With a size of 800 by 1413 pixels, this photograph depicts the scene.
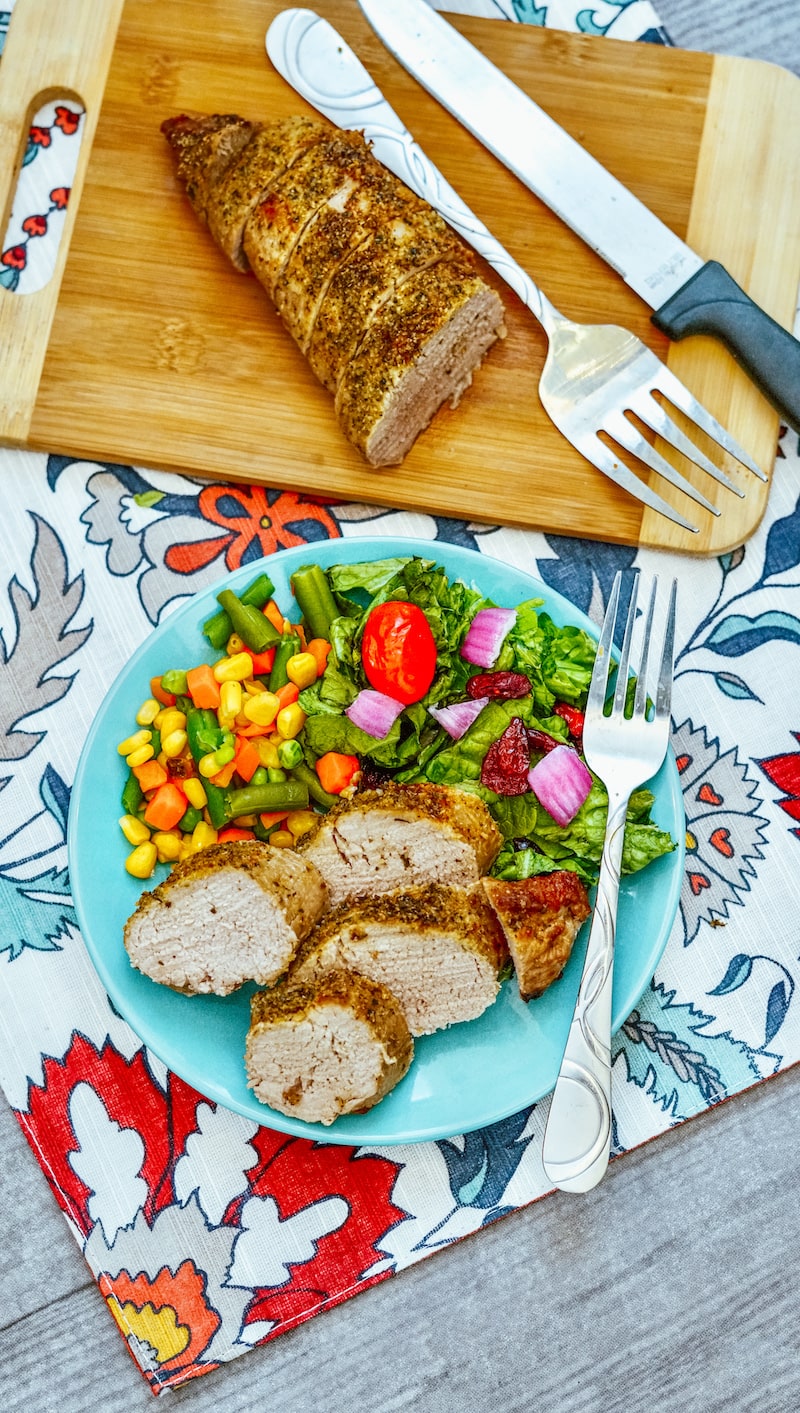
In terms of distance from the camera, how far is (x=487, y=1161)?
362 centimetres

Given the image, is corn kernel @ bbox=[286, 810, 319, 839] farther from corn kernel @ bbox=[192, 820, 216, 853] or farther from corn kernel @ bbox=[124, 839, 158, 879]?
corn kernel @ bbox=[124, 839, 158, 879]

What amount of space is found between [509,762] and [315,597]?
75 centimetres

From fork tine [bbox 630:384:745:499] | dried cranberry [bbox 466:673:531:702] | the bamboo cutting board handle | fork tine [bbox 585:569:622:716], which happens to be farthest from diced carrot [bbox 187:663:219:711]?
fork tine [bbox 630:384:745:499]

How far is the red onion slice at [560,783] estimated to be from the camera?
338 centimetres

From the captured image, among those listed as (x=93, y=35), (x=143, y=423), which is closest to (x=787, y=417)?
(x=143, y=423)

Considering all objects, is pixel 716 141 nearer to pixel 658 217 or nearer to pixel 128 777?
pixel 658 217

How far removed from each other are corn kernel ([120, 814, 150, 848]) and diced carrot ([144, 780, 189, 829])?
27 millimetres

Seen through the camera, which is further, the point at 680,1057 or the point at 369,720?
the point at 680,1057

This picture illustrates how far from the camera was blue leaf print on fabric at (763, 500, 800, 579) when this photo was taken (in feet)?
12.8

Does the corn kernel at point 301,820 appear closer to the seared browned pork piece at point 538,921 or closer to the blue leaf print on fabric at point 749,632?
the seared browned pork piece at point 538,921

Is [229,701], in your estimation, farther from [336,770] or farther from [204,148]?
[204,148]

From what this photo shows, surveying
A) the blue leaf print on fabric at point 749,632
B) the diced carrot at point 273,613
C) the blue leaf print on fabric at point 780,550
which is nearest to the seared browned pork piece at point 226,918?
the diced carrot at point 273,613

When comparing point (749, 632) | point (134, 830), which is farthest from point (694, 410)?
point (134, 830)

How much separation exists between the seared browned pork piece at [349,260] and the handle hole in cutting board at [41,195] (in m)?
0.53
